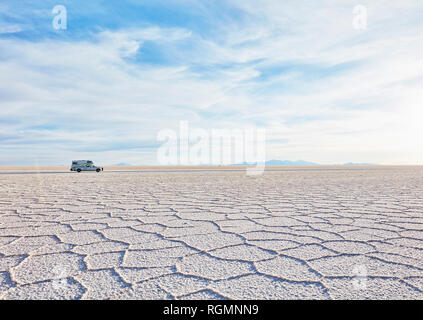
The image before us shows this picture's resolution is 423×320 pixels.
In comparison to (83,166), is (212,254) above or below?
below

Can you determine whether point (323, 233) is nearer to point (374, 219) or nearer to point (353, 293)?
point (374, 219)

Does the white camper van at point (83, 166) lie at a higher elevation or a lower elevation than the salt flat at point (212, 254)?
higher

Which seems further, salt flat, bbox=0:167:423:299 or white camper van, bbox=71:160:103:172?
white camper van, bbox=71:160:103:172

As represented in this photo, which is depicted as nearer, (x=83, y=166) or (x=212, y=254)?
(x=212, y=254)

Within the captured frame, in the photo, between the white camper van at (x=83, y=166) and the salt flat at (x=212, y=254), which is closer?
the salt flat at (x=212, y=254)

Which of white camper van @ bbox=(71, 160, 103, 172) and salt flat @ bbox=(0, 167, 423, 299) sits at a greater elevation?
white camper van @ bbox=(71, 160, 103, 172)
